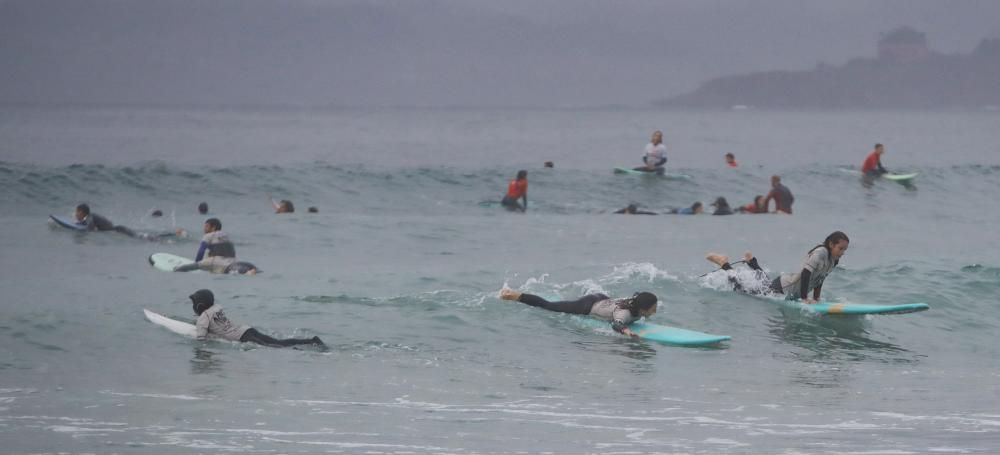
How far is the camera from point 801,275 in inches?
674

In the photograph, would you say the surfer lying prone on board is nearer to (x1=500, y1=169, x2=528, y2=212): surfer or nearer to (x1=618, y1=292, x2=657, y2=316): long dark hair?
(x1=618, y1=292, x2=657, y2=316): long dark hair

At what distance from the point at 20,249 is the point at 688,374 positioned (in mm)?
17177

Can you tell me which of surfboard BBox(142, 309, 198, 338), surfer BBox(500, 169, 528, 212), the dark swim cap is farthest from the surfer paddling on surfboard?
the dark swim cap

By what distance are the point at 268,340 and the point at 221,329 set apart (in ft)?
2.19

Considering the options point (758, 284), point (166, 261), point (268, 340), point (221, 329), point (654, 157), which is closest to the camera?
point (268, 340)

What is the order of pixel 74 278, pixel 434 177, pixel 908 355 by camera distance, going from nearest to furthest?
pixel 908 355 < pixel 74 278 < pixel 434 177

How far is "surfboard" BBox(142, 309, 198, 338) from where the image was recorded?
15.0 m

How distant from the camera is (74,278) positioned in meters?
20.5

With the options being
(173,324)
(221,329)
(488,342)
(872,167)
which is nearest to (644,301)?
(488,342)

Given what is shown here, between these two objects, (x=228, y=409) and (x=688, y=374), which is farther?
(x=688, y=374)

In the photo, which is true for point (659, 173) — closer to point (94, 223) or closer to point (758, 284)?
point (94, 223)

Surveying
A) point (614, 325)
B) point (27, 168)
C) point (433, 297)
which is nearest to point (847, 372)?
point (614, 325)

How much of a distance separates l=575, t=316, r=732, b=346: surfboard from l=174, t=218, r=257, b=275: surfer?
23.0 feet

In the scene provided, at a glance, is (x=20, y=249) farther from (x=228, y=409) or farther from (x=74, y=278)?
(x=228, y=409)
